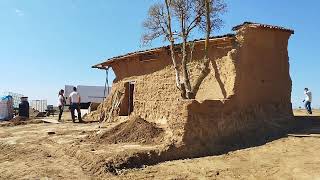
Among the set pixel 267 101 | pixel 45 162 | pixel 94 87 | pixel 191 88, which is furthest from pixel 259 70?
pixel 94 87

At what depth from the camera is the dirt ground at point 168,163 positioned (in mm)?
9070

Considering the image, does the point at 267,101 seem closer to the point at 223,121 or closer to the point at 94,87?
the point at 223,121

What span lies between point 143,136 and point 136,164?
7.64 ft

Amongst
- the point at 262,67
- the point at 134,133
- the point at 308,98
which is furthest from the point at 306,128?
the point at 134,133

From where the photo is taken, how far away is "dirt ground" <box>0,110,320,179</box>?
9.07 metres

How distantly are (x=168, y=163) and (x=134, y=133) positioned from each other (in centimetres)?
250

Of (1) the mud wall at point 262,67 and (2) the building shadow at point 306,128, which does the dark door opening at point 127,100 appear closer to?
(1) the mud wall at point 262,67

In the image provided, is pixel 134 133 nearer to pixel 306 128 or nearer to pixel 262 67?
pixel 262 67

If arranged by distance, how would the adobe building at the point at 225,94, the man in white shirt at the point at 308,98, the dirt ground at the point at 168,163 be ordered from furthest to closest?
the man in white shirt at the point at 308,98 < the adobe building at the point at 225,94 < the dirt ground at the point at 168,163

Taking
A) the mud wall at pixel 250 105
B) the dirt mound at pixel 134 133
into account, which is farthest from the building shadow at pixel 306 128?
the dirt mound at pixel 134 133

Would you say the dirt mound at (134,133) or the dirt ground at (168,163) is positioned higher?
the dirt mound at (134,133)

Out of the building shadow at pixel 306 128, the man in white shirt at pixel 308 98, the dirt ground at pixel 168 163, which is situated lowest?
the dirt ground at pixel 168 163

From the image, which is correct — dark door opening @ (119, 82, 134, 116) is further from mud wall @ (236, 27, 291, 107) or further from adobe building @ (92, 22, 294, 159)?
mud wall @ (236, 27, 291, 107)

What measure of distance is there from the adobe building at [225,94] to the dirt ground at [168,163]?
79 centimetres
